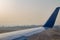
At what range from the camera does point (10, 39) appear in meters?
1.22

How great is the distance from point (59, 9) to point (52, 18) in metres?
0.25

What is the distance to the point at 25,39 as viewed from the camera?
1340 mm

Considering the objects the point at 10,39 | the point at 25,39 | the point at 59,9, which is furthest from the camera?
the point at 59,9

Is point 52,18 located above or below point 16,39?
below

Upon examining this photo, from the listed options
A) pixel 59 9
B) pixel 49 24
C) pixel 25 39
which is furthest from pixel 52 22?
pixel 25 39

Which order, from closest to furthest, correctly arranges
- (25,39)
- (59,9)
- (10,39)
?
(10,39) → (25,39) → (59,9)

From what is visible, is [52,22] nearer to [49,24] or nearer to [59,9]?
[49,24]

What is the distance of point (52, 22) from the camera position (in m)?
3.62

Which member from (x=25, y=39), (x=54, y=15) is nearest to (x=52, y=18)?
(x=54, y=15)

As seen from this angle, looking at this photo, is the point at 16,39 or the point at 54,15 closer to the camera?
the point at 16,39

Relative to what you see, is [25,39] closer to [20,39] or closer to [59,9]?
[20,39]

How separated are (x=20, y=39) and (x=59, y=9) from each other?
7.71ft

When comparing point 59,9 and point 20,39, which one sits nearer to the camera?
point 20,39

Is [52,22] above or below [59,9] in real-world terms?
below
